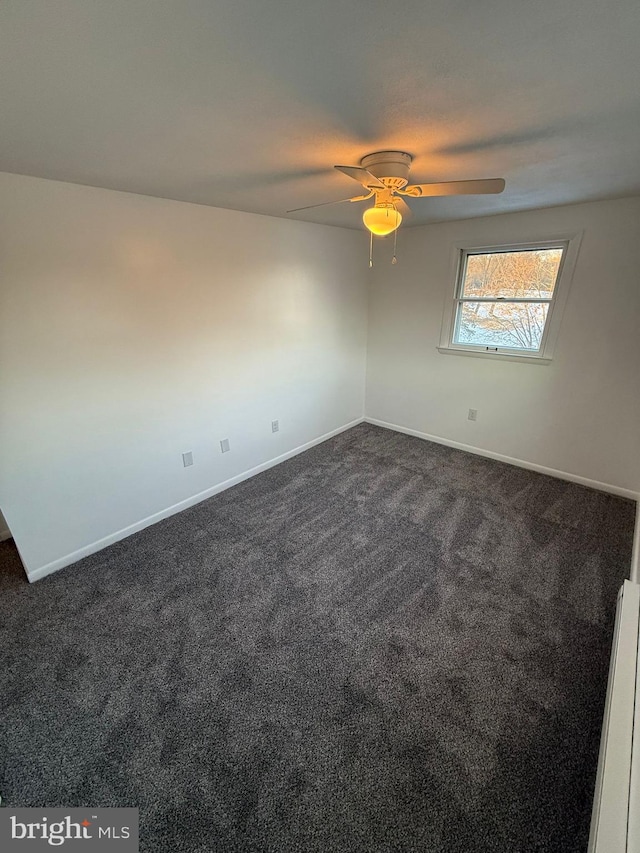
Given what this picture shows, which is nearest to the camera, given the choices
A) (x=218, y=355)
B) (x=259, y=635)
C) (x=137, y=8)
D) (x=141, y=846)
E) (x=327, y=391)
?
(x=137, y=8)

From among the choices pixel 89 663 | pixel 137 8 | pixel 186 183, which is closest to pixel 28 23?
pixel 137 8

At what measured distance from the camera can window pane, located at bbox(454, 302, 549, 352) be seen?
3.13 metres

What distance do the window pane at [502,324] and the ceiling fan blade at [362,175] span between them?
222 centimetres

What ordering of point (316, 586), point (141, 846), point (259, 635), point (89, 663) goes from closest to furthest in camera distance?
point (141, 846)
point (89, 663)
point (259, 635)
point (316, 586)

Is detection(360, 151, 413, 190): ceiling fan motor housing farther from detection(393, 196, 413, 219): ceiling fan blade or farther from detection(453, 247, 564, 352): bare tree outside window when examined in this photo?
detection(453, 247, 564, 352): bare tree outside window

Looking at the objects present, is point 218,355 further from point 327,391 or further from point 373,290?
point 373,290

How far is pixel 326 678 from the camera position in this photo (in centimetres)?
164

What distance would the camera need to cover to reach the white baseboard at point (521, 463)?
9.78ft

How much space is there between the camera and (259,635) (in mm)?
1842

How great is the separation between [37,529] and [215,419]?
1368 mm

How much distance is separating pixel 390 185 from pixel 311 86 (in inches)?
27.5

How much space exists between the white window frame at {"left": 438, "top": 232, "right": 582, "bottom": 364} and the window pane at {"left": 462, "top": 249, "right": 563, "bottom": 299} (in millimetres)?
45

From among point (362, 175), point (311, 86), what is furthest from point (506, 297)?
point (311, 86)

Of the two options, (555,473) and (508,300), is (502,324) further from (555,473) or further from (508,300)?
(555,473)
